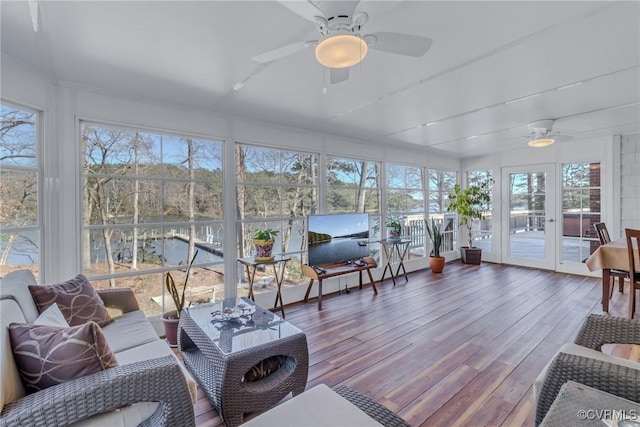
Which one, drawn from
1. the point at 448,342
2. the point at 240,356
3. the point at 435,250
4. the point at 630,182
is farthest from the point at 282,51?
the point at 630,182

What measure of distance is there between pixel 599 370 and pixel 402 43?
181cm

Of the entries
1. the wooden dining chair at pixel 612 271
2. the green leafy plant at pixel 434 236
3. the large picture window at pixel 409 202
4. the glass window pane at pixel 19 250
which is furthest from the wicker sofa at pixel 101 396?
the green leafy plant at pixel 434 236

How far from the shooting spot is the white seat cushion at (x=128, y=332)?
73.1 inches

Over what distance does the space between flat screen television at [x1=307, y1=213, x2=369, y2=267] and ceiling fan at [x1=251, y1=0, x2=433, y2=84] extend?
7.61 ft

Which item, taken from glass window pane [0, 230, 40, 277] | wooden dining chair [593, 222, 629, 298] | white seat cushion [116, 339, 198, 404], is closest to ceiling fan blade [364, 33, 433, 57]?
white seat cushion [116, 339, 198, 404]

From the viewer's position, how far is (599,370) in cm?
123

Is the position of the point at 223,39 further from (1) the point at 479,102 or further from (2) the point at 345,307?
(2) the point at 345,307

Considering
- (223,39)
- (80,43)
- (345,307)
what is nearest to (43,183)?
(80,43)

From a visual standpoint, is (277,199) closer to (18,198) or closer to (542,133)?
(18,198)

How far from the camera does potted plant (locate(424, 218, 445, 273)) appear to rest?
5.54m

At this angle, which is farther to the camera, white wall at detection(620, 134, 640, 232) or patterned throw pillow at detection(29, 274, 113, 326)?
white wall at detection(620, 134, 640, 232)

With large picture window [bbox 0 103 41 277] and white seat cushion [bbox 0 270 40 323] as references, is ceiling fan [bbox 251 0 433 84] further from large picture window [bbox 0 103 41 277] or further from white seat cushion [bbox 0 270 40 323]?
large picture window [bbox 0 103 41 277]

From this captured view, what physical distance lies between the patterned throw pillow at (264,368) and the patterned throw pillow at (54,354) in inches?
31.5

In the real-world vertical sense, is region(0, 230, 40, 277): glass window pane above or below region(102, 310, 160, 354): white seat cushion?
above
